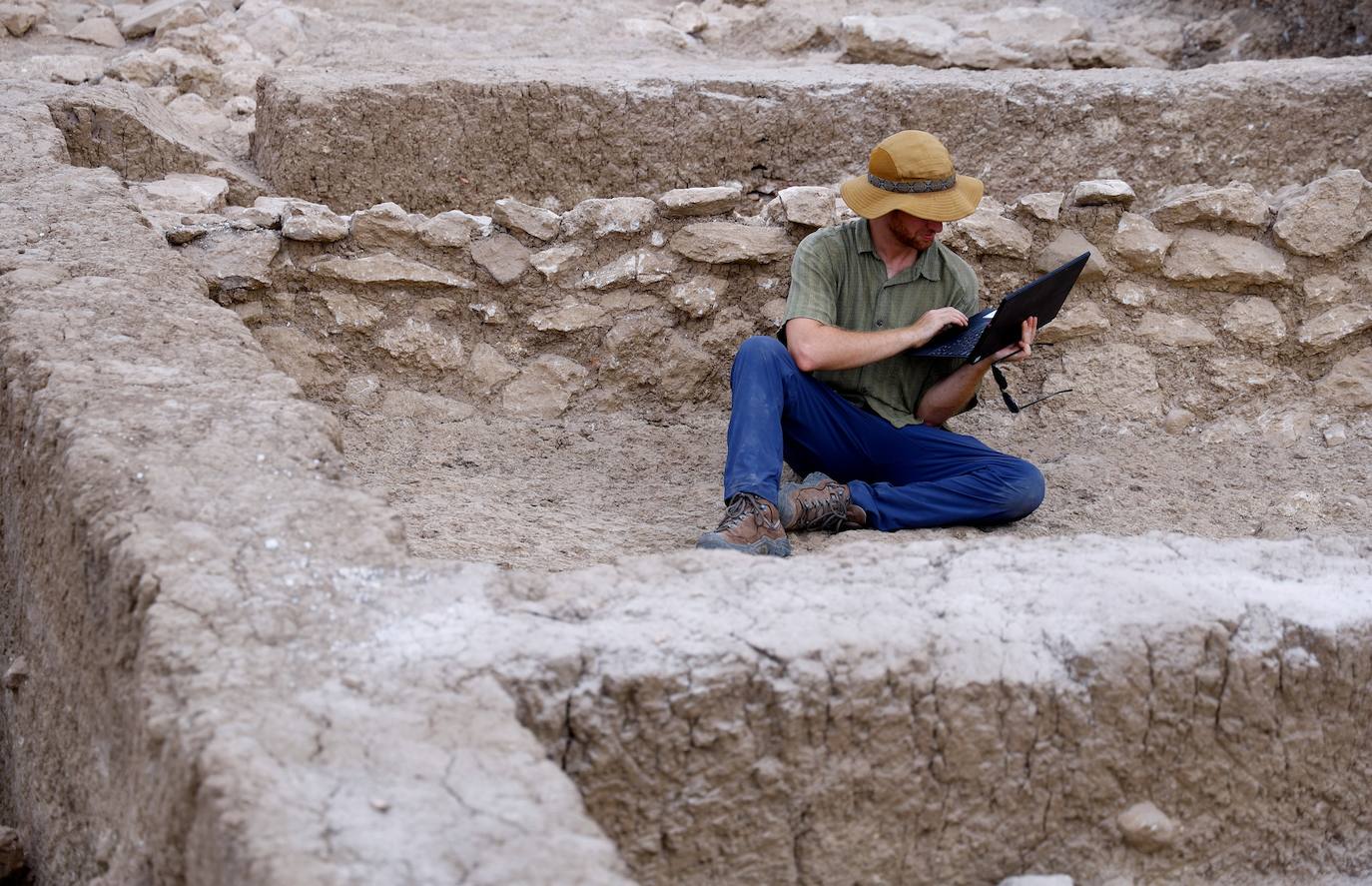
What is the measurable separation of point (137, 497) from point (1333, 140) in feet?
13.5

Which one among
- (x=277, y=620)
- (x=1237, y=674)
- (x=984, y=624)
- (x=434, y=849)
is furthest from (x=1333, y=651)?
(x=277, y=620)

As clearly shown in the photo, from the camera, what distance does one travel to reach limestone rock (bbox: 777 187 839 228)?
13.6 feet

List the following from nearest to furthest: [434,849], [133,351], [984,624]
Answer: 1. [434,849]
2. [984,624]
3. [133,351]

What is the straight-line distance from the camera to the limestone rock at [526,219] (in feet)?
13.5

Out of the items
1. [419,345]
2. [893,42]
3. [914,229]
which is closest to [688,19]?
[893,42]

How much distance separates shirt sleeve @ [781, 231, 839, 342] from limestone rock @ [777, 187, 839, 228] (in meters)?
0.38

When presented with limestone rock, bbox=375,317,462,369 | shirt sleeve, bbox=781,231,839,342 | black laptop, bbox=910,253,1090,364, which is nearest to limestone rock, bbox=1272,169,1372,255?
black laptop, bbox=910,253,1090,364

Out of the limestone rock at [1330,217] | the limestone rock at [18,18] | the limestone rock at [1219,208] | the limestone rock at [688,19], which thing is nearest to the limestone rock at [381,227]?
the limestone rock at [1219,208]

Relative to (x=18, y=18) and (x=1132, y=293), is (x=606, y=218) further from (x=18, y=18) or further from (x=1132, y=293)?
(x=18, y=18)

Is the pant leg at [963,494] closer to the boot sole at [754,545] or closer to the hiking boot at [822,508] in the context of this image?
the hiking boot at [822,508]

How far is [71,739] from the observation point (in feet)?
8.08

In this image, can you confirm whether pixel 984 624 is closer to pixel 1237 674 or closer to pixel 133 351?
pixel 1237 674

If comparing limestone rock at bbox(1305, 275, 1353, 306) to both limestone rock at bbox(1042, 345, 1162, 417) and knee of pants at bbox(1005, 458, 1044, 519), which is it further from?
knee of pants at bbox(1005, 458, 1044, 519)

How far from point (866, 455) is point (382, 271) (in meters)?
1.52
